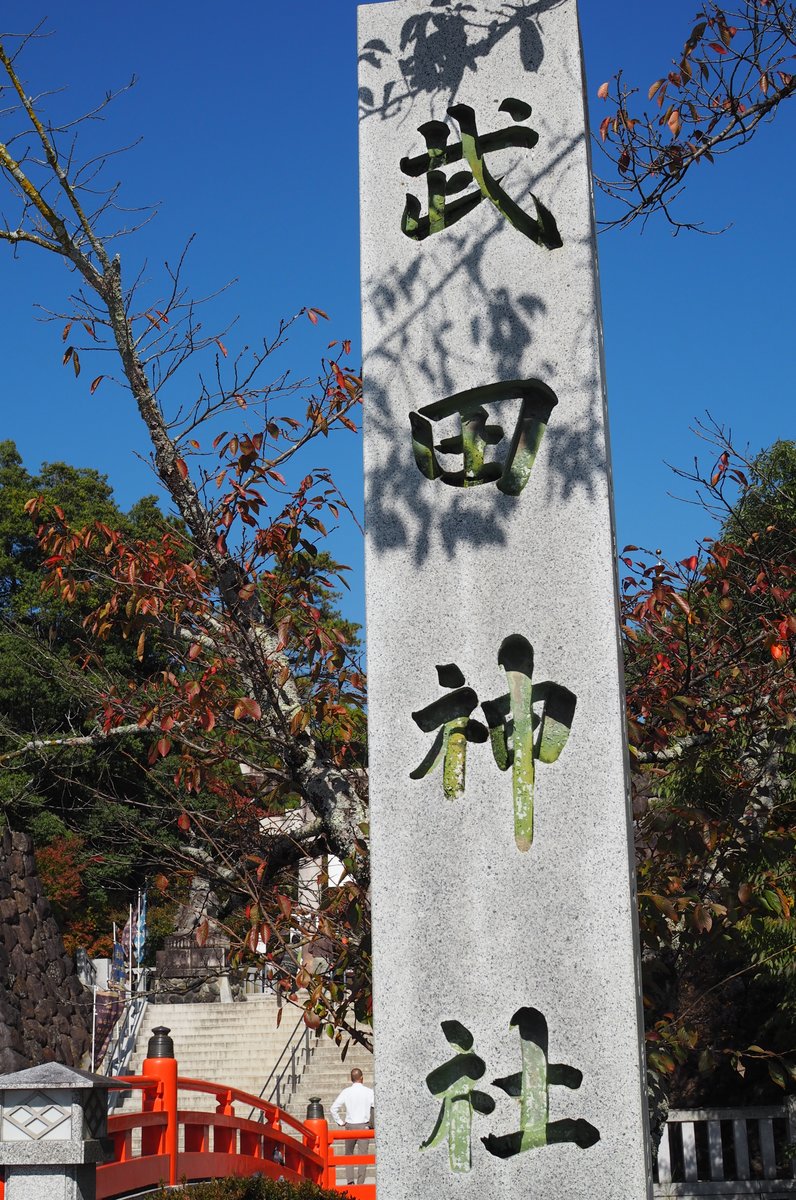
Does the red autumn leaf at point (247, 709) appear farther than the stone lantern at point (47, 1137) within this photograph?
No

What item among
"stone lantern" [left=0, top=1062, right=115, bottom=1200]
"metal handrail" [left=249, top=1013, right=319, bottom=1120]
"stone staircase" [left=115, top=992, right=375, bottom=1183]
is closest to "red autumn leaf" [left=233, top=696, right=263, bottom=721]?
"stone lantern" [left=0, top=1062, right=115, bottom=1200]

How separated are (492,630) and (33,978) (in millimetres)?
11811

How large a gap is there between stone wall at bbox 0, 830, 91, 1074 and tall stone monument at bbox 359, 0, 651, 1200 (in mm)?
10294

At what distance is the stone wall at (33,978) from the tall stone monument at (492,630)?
33.8ft

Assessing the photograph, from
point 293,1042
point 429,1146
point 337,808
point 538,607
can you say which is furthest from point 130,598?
point 293,1042

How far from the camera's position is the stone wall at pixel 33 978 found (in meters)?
12.3

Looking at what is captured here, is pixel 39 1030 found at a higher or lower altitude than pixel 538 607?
lower

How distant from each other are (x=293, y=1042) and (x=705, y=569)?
12233 millimetres

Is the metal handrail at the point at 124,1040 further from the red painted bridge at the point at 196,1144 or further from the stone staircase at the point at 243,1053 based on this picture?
the red painted bridge at the point at 196,1144

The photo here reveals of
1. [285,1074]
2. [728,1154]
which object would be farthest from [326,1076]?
[728,1154]

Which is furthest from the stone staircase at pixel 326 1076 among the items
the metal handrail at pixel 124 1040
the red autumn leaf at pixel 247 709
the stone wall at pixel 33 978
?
the red autumn leaf at pixel 247 709

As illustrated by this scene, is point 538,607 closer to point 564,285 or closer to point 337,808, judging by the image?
point 564,285

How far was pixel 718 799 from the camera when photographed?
6.02 meters

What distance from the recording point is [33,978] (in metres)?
13.1
